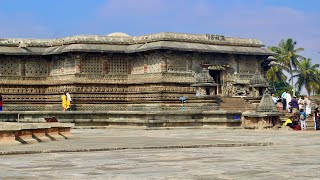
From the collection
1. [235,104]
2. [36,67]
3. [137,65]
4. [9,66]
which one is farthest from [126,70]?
[235,104]

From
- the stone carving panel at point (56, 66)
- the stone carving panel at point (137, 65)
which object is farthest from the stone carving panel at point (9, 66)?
the stone carving panel at point (137, 65)

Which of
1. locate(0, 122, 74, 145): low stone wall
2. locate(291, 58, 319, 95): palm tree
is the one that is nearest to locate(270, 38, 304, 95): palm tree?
locate(291, 58, 319, 95): palm tree

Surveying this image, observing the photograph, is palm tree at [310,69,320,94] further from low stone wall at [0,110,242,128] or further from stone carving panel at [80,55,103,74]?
low stone wall at [0,110,242,128]

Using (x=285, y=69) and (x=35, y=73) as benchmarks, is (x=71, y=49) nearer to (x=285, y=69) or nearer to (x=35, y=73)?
(x=35, y=73)

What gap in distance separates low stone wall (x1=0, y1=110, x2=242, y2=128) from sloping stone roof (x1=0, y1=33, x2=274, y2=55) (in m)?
9.63

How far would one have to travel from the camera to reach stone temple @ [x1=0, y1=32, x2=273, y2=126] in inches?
1417

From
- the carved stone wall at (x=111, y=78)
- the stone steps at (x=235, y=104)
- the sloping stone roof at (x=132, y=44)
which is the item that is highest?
the sloping stone roof at (x=132, y=44)

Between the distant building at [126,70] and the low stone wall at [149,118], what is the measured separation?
806 centimetres

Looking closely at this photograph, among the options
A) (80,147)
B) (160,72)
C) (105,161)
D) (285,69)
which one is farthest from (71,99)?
(285,69)

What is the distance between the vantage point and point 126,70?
38281 millimetres

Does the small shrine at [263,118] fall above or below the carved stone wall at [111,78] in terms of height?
below

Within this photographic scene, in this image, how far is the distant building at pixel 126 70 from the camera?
3603 centimetres

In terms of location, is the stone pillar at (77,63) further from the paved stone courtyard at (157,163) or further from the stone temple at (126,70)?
the paved stone courtyard at (157,163)

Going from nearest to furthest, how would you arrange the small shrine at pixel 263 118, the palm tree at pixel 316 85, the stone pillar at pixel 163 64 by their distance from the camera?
the small shrine at pixel 263 118 < the stone pillar at pixel 163 64 < the palm tree at pixel 316 85
